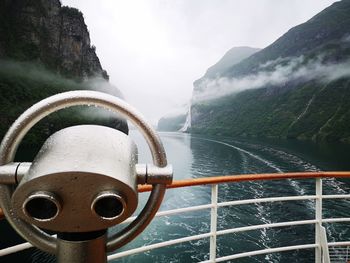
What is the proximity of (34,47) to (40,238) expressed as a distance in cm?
9555

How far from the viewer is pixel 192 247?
699 inches

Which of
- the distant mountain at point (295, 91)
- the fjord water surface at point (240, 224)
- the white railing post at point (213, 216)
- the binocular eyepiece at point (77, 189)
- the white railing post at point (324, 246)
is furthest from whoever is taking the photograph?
the distant mountain at point (295, 91)

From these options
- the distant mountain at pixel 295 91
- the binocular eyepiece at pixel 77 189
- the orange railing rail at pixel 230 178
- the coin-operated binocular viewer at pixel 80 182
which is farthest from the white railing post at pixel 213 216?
the distant mountain at pixel 295 91

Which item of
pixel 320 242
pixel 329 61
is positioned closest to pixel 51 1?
pixel 320 242

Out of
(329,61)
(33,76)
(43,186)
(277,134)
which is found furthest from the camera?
(329,61)

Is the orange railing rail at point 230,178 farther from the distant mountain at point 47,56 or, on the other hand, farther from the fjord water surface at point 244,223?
the distant mountain at point 47,56

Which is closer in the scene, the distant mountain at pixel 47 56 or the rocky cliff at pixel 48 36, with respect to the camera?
the distant mountain at pixel 47 56

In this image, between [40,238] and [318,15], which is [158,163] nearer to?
[40,238]

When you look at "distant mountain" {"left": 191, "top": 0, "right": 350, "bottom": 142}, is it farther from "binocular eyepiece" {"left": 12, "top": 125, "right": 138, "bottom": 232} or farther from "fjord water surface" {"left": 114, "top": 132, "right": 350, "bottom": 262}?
"binocular eyepiece" {"left": 12, "top": 125, "right": 138, "bottom": 232}

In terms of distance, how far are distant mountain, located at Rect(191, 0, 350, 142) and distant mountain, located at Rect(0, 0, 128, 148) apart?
224ft

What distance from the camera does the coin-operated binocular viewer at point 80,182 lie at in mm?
513

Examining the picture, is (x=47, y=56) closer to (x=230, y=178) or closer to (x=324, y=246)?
(x=230, y=178)

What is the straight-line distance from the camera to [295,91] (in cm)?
13112

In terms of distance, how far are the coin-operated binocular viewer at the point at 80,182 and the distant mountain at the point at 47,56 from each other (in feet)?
220
